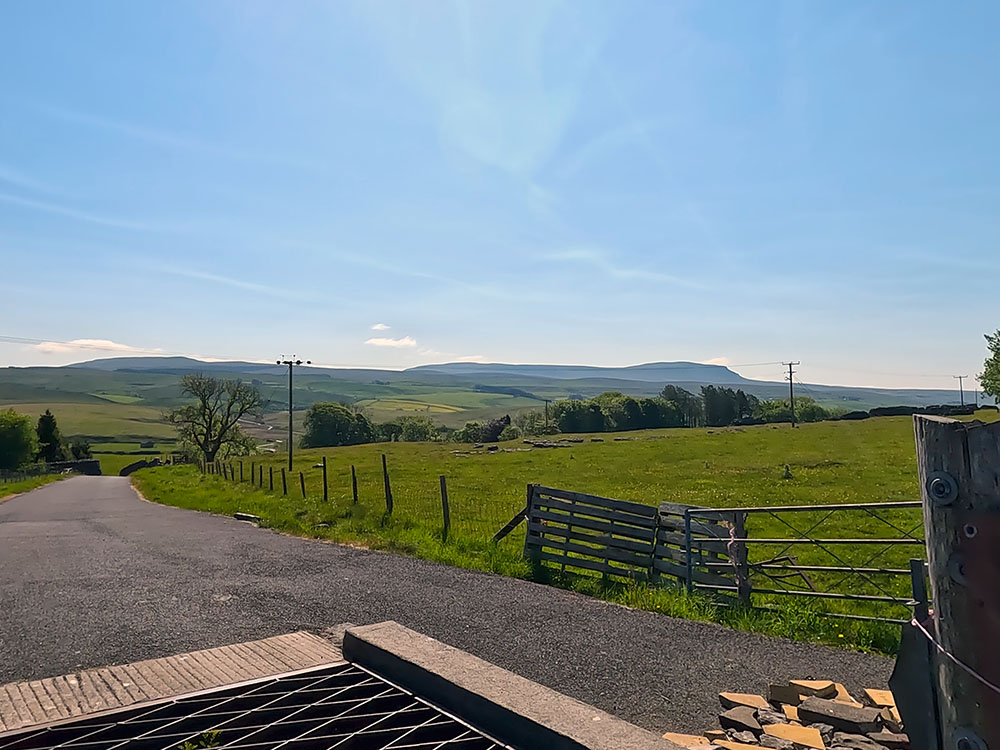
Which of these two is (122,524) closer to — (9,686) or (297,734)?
(9,686)

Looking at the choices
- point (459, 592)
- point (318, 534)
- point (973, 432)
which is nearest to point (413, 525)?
point (318, 534)

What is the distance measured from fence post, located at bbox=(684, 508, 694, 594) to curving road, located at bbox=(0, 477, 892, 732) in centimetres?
136

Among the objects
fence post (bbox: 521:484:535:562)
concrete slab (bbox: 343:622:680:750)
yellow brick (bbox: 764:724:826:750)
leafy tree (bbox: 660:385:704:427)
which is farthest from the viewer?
leafy tree (bbox: 660:385:704:427)

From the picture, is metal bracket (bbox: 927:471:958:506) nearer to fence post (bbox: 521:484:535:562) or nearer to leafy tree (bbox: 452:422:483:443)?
fence post (bbox: 521:484:535:562)

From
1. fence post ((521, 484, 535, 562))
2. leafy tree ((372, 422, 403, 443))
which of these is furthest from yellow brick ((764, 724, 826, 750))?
leafy tree ((372, 422, 403, 443))

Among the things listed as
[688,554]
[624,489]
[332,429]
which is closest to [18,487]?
[624,489]

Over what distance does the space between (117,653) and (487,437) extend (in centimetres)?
8353

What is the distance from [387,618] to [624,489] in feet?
76.8

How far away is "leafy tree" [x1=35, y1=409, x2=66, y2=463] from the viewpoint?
9088 cm

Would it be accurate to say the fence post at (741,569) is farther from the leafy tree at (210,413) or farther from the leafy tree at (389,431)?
the leafy tree at (389,431)

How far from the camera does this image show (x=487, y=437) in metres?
90.0

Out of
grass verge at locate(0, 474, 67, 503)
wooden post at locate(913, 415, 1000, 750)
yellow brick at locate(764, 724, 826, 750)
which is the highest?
wooden post at locate(913, 415, 1000, 750)

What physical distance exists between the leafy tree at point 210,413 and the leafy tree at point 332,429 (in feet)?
88.2

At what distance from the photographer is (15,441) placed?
273ft
